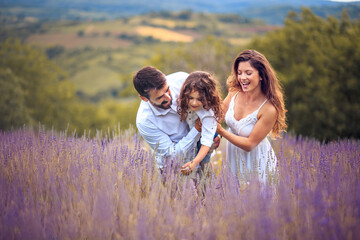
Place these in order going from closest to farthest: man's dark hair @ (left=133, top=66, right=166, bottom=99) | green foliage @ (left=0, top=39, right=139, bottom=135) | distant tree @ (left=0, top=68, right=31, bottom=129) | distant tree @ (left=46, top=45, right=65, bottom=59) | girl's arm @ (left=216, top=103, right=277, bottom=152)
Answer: man's dark hair @ (left=133, top=66, right=166, bottom=99) < girl's arm @ (left=216, top=103, right=277, bottom=152) < distant tree @ (left=0, top=68, right=31, bottom=129) < green foliage @ (left=0, top=39, right=139, bottom=135) < distant tree @ (left=46, top=45, right=65, bottom=59)

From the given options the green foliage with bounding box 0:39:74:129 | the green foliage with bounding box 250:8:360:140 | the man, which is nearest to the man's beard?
the man

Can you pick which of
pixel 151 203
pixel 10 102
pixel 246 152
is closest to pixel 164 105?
pixel 246 152

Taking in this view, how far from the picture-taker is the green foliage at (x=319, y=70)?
2119 cm

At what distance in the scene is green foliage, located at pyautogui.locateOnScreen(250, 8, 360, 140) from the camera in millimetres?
21188

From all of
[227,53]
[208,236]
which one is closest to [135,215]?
[208,236]

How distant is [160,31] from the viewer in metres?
82.8

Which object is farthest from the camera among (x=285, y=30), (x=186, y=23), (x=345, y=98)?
(x=186, y=23)

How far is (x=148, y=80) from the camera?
3047 mm

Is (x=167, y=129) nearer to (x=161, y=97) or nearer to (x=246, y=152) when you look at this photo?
(x=161, y=97)

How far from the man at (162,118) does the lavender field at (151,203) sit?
27 cm

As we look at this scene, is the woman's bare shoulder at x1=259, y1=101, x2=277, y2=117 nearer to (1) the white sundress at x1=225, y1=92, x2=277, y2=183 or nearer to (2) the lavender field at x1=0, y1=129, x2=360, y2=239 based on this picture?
(1) the white sundress at x1=225, y1=92, x2=277, y2=183

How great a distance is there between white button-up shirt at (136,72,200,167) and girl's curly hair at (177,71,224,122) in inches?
10.3

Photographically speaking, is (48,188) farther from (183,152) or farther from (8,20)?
(8,20)

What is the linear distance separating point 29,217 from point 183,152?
54.8 inches
